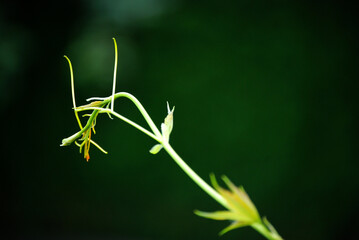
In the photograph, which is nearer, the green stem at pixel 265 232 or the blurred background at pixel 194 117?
the green stem at pixel 265 232

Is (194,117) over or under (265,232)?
over

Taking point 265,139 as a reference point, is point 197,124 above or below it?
above

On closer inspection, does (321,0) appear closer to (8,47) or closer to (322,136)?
(322,136)

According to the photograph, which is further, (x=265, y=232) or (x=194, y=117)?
(x=194, y=117)

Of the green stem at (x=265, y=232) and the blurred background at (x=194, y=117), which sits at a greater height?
the blurred background at (x=194, y=117)

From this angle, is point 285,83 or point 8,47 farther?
point 285,83

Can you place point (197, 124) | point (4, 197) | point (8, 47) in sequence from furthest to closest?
point (4, 197) → point (197, 124) → point (8, 47)

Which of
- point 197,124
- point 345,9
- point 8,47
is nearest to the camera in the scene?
point 8,47

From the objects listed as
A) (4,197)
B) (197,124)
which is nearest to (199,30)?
(197,124)

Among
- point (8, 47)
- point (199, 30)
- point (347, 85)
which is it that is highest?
point (8, 47)
